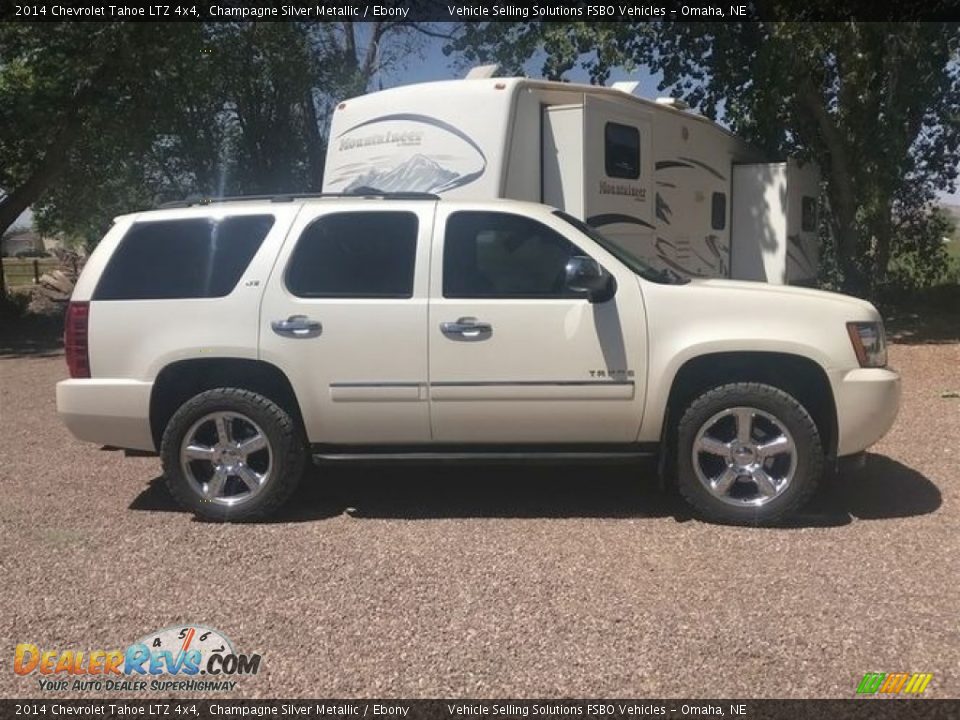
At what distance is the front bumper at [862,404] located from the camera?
4816 mm

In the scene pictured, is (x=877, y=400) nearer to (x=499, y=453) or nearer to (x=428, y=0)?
(x=499, y=453)

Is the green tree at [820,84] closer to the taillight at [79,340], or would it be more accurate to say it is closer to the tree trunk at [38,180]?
the tree trunk at [38,180]

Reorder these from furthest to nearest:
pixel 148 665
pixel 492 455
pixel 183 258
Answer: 1. pixel 183 258
2. pixel 492 455
3. pixel 148 665

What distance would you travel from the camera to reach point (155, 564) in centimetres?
452

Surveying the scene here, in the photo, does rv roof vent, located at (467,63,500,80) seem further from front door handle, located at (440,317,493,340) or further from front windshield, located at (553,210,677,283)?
front door handle, located at (440,317,493,340)

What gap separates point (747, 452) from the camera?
4.93 meters

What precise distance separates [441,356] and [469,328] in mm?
216

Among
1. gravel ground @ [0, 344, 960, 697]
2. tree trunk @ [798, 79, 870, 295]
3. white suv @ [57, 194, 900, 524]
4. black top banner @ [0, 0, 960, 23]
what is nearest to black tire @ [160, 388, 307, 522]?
white suv @ [57, 194, 900, 524]

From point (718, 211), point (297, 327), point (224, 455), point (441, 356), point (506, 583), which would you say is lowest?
point (506, 583)

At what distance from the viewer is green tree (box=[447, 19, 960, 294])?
511 inches

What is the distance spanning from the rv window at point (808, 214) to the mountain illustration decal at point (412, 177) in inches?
278

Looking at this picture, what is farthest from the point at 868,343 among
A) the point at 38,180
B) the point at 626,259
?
the point at 38,180

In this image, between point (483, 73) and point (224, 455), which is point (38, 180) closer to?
point (483, 73)

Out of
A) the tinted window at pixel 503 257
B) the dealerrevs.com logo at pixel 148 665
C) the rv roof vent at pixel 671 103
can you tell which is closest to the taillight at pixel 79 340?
the dealerrevs.com logo at pixel 148 665
